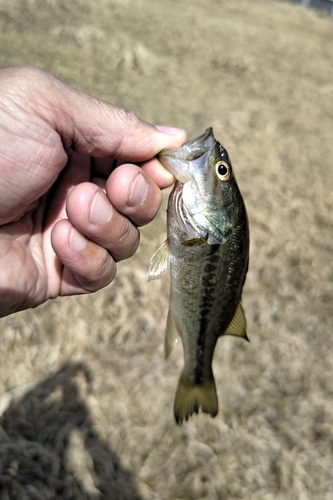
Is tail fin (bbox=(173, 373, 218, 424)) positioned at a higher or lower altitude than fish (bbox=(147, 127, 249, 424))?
lower

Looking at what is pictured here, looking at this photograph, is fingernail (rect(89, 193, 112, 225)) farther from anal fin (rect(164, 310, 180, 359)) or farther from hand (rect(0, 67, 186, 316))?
anal fin (rect(164, 310, 180, 359))

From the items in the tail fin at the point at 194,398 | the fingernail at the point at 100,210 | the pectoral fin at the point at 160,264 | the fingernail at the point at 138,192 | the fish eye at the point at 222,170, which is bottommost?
the tail fin at the point at 194,398

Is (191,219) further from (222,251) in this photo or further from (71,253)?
(71,253)

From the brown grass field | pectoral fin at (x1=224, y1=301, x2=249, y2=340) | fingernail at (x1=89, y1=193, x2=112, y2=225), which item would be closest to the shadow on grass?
the brown grass field

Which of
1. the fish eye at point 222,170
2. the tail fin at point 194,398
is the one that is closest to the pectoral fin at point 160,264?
the fish eye at point 222,170

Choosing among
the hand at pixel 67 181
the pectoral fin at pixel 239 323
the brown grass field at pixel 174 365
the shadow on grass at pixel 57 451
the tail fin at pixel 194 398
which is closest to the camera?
the hand at pixel 67 181

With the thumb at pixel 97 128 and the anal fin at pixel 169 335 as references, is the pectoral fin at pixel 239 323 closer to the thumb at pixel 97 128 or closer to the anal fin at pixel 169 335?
the anal fin at pixel 169 335

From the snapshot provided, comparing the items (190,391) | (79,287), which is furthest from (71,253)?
(190,391)

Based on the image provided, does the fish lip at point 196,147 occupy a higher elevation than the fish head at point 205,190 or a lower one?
higher
